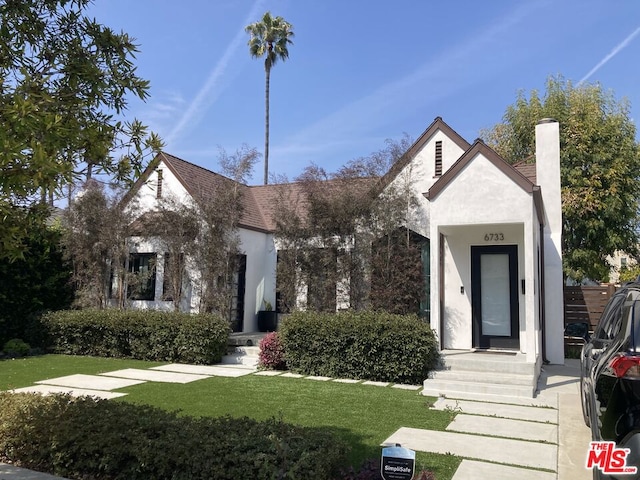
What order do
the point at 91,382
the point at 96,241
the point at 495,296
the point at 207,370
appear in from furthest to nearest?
the point at 96,241 < the point at 495,296 < the point at 207,370 < the point at 91,382

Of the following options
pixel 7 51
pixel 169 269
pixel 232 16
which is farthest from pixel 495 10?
pixel 169 269

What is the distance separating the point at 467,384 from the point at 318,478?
6.04 meters

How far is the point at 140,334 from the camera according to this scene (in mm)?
12719

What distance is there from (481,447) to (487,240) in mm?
7201

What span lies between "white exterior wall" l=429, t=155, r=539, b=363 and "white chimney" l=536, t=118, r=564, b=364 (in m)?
1.59

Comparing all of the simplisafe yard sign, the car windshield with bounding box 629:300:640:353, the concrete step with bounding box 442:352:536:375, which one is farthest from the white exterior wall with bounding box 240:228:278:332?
the car windshield with bounding box 629:300:640:353

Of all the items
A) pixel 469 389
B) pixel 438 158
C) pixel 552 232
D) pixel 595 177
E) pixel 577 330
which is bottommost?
pixel 469 389

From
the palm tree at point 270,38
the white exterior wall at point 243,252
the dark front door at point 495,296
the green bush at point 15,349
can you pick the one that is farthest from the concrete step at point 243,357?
the palm tree at point 270,38

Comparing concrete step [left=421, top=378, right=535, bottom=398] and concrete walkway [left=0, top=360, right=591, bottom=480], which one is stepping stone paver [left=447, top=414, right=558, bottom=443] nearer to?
concrete walkway [left=0, top=360, right=591, bottom=480]

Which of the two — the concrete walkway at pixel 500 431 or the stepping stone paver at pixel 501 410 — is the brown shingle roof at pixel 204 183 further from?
the stepping stone paver at pixel 501 410

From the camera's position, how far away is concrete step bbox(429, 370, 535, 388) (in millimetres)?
8969

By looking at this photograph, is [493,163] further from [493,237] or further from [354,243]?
[354,243]

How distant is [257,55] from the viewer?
34.9 meters

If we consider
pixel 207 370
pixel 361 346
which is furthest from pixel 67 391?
pixel 361 346
